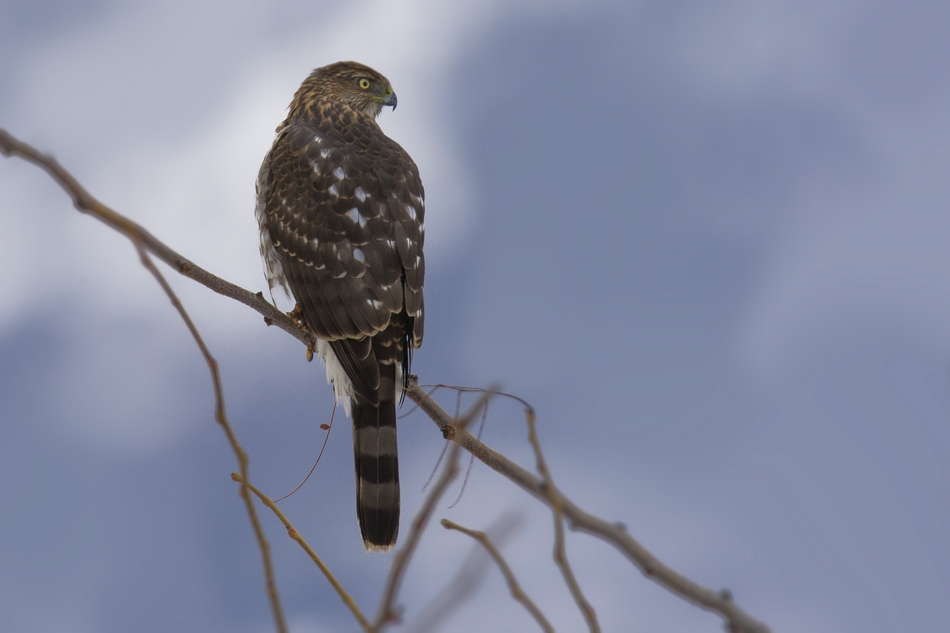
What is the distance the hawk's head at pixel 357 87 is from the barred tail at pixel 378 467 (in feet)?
8.32

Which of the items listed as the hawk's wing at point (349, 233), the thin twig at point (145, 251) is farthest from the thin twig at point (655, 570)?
the hawk's wing at point (349, 233)

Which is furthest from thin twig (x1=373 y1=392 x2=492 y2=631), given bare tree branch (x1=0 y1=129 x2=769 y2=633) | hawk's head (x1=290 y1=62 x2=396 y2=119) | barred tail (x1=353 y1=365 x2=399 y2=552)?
hawk's head (x1=290 y1=62 x2=396 y2=119)

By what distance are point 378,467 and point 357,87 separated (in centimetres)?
307

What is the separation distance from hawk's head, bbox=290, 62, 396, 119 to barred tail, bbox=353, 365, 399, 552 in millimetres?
2537

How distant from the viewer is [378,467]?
414 cm

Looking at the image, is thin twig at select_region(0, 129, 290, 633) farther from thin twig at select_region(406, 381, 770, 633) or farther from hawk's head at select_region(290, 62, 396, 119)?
hawk's head at select_region(290, 62, 396, 119)

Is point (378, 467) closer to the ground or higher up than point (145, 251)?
higher up

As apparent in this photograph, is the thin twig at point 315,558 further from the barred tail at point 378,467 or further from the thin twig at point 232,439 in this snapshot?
the barred tail at point 378,467

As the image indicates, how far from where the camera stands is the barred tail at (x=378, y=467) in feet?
13.4

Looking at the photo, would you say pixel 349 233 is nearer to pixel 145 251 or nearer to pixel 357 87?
pixel 357 87

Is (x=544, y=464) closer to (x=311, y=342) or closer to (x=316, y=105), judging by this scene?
(x=311, y=342)

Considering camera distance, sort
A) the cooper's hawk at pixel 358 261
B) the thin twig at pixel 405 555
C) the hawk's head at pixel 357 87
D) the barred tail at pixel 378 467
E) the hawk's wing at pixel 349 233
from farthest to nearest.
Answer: the hawk's head at pixel 357 87 → the hawk's wing at pixel 349 233 → the cooper's hawk at pixel 358 261 → the barred tail at pixel 378 467 → the thin twig at pixel 405 555

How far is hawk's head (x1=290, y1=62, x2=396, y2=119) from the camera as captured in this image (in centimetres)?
612

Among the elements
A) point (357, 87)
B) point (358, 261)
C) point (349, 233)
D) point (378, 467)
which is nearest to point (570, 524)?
point (378, 467)
